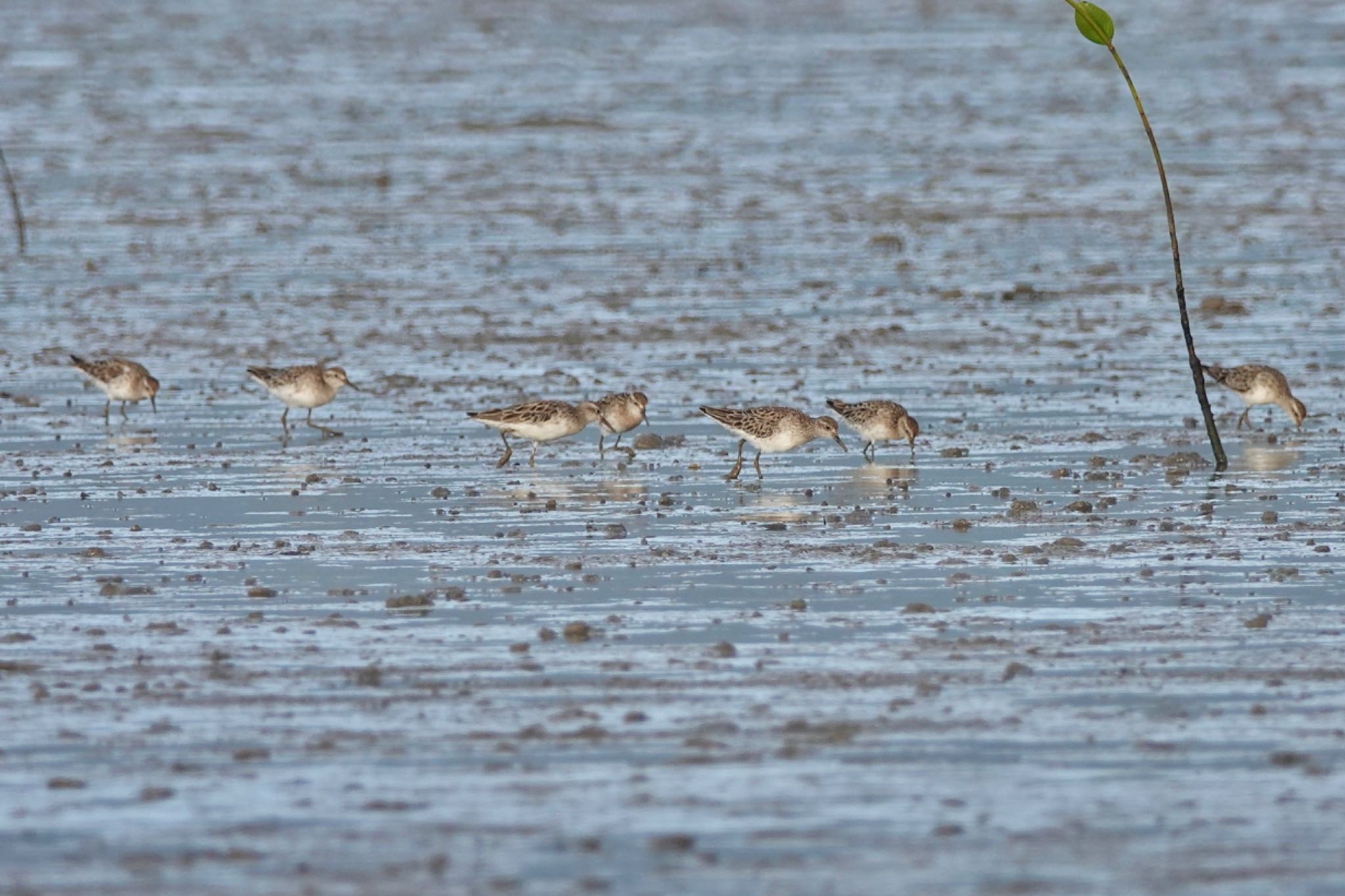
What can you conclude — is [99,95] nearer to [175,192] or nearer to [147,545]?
[175,192]

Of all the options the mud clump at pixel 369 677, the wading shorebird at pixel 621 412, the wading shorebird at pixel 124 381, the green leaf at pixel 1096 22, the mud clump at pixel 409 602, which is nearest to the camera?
the mud clump at pixel 369 677

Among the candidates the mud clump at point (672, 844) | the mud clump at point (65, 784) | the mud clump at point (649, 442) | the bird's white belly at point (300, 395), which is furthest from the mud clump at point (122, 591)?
the bird's white belly at point (300, 395)

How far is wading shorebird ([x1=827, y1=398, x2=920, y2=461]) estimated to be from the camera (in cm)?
1770

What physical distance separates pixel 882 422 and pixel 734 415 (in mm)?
1142

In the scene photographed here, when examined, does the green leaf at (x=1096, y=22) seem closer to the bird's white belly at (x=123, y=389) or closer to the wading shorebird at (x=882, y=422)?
the wading shorebird at (x=882, y=422)

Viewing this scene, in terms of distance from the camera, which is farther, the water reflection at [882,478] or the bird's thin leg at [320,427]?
the bird's thin leg at [320,427]

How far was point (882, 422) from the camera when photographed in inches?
698

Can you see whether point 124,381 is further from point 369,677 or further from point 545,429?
point 369,677

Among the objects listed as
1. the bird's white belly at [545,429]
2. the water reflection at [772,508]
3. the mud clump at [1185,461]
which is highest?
the mud clump at [1185,461]

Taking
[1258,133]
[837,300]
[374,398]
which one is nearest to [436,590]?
[374,398]

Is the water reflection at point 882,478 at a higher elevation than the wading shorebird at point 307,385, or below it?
below

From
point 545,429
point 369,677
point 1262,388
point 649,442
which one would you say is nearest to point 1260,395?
point 1262,388

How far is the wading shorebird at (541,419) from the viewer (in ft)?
58.6

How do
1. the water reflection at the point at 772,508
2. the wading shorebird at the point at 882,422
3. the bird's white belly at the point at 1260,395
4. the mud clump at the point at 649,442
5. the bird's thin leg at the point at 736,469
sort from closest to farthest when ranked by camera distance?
the water reflection at the point at 772,508 < the bird's thin leg at the point at 736,469 < the wading shorebird at the point at 882,422 < the mud clump at the point at 649,442 < the bird's white belly at the point at 1260,395
